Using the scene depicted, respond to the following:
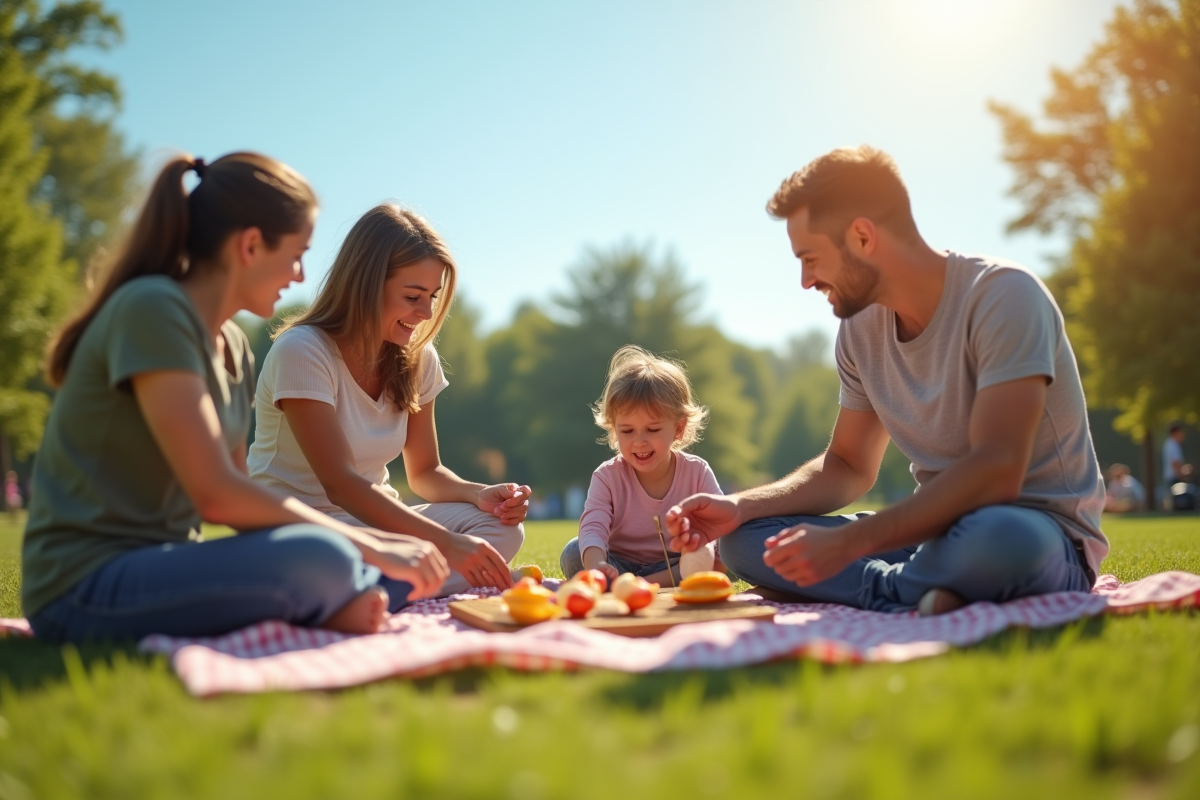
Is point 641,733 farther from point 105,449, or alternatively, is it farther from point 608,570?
point 608,570

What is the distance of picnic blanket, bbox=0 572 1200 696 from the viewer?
2.66m

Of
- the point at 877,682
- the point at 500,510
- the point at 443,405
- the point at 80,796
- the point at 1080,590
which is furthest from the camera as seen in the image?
the point at 443,405

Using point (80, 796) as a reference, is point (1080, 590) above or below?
below

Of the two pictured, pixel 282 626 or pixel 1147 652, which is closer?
pixel 1147 652

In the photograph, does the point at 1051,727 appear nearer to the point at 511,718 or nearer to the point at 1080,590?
the point at 511,718

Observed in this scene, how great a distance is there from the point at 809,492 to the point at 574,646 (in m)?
2.20

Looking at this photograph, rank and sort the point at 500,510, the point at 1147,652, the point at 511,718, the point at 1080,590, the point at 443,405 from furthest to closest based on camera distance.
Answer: the point at 443,405
the point at 500,510
the point at 1080,590
the point at 1147,652
the point at 511,718

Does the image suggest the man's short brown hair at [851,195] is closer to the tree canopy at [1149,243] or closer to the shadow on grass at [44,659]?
the shadow on grass at [44,659]

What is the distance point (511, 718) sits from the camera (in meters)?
2.17

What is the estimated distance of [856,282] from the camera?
417 centimetres

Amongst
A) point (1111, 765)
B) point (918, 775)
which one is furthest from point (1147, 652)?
point (918, 775)

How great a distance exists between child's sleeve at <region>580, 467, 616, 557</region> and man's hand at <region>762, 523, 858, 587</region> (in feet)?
6.60

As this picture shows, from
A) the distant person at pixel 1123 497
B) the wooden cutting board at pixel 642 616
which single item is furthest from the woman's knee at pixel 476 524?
the distant person at pixel 1123 497

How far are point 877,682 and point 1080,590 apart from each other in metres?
2.01
